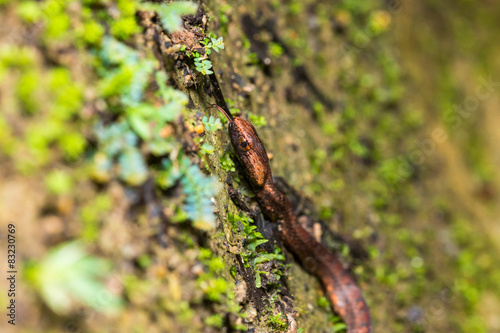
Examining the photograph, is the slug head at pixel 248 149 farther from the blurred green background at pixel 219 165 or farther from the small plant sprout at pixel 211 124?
the small plant sprout at pixel 211 124

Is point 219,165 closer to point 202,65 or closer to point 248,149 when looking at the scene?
point 248,149

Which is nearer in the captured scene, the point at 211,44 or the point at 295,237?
the point at 211,44

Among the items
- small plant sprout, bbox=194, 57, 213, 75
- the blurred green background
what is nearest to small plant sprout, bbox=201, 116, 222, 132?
the blurred green background

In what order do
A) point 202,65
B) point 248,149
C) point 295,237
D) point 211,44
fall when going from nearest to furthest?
point 202,65
point 211,44
point 248,149
point 295,237

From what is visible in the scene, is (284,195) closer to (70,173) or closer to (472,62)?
(70,173)

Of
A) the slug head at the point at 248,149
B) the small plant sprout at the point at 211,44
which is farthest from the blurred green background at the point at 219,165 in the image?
the slug head at the point at 248,149

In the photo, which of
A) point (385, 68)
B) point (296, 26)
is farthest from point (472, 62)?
point (296, 26)

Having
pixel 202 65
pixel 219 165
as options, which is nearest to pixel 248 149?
pixel 219 165
